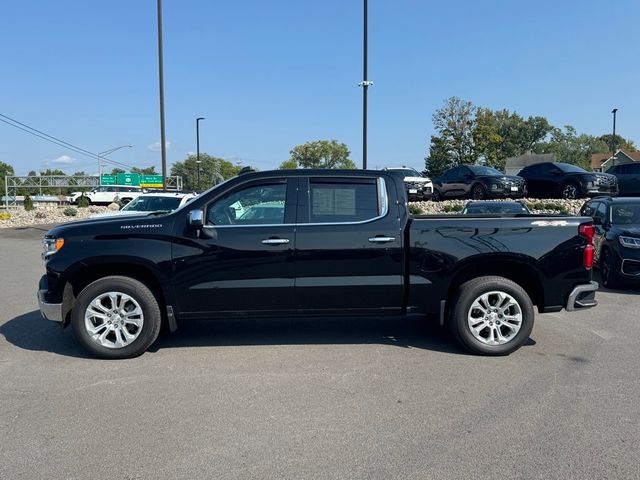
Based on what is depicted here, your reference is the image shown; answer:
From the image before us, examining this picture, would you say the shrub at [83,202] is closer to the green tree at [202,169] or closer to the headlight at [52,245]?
the headlight at [52,245]

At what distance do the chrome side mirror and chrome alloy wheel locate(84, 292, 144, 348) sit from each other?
99cm

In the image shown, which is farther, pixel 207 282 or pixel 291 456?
pixel 207 282

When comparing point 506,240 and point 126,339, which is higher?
point 506,240

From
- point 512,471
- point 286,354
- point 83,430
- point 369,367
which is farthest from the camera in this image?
point 286,354

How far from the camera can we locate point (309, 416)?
4020mm

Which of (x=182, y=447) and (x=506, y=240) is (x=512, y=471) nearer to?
(x=182, y=447)

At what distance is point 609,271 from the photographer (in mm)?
9242

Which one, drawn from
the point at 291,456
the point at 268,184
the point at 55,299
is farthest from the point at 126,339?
the point at 291,456

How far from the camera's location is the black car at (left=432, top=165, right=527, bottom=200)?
18641 mm

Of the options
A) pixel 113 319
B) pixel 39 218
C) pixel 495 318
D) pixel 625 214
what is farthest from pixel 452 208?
pixel 39 218

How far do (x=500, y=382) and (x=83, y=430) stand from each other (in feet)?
11.3

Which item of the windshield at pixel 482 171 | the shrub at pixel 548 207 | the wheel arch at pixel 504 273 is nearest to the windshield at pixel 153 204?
the wheel arch at pixel 504 273

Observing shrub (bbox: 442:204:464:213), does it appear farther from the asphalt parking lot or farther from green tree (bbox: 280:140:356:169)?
green tree (bbox: 280:140:356:169)

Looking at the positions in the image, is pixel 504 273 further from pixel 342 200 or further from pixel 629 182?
pixel 629 182
